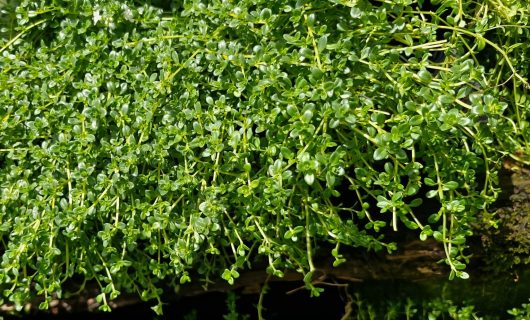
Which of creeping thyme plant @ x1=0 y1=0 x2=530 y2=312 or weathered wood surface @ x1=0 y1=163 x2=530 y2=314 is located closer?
creeping thyme plant @ x1=0 y1=0 x2=530 y2=312

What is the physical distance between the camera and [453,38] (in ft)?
5.94

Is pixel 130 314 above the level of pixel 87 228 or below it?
below

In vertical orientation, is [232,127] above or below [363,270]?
above

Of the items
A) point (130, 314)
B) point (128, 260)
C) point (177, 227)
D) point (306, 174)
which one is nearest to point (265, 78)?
point (306, 174)

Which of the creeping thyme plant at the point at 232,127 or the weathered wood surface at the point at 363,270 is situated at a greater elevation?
the creeping thyme plant at the point at 232,127

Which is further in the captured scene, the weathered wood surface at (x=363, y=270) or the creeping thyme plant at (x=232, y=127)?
the weathered wood surface at (x=363, y=270)

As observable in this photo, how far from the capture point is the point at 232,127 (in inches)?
70.4

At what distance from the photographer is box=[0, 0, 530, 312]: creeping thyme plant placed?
66.8 inches

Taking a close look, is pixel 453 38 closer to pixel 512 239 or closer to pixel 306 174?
pixel 306 174

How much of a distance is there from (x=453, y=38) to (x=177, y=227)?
0.89 metres

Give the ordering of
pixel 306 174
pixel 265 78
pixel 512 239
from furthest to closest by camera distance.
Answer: pixel 512 239 → pixel 265 78 → pixel 306 174

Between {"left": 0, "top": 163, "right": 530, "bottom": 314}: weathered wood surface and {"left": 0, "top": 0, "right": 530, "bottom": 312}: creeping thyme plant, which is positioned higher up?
{"left": 0, "top": 0, "right": 530, "bottom": 312}: creeping thyme plant

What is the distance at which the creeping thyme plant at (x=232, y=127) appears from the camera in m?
1.70

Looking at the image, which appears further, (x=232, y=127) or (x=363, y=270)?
(x=363, y=270)
